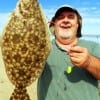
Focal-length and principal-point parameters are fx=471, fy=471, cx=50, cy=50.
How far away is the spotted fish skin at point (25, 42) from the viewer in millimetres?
4480

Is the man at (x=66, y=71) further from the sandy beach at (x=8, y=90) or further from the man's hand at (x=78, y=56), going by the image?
the sandy beach at (x=8, y=90)

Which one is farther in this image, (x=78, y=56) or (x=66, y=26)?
(x=66, y=26)

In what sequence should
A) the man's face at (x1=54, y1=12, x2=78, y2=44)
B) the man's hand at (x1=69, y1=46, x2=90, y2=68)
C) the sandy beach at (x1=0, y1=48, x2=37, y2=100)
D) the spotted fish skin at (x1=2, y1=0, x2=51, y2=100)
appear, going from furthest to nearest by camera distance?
the sandy beach at (x1=0, y1=48, x2=37, y2=100) < the man's face at (x1=54, y1=12, x2=78, y2=44) < the man's hand at (x1=69, y1=46, x2=90, y2=68) < the spotted fish skin at (x1=2, y1=0, x2=51, y2=100)

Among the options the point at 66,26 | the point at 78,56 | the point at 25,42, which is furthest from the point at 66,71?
the point at 25,42

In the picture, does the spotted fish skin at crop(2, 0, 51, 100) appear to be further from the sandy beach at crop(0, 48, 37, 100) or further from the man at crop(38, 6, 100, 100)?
the sandy beach at crop(0, 48, 37, 100)

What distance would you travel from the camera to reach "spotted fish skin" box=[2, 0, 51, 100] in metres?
4.48

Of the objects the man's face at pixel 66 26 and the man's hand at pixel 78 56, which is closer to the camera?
the man's hand at pixel 78 56

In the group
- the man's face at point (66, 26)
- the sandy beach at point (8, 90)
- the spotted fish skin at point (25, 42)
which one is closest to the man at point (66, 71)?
the man's face at point (66, 26)

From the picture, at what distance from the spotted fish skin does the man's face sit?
0.89 metres

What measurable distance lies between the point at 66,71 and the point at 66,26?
20.7 inches

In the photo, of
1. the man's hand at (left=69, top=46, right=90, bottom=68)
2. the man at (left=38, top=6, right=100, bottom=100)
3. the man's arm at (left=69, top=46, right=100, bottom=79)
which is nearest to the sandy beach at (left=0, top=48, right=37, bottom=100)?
the man at (left=38, top=6, right=100, bottom=100)

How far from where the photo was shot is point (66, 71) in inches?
217

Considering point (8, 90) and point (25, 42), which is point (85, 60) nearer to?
point (25, 42)

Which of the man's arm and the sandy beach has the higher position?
the man's arm
